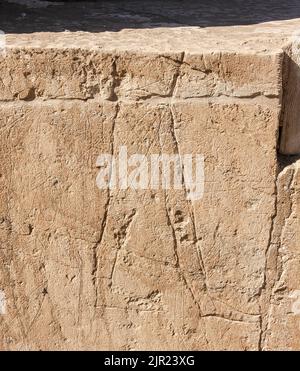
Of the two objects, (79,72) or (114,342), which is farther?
(114,342)

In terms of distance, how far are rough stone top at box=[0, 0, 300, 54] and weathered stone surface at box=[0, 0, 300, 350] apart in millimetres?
19

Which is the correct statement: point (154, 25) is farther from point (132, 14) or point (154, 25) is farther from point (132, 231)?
point (132, 231)

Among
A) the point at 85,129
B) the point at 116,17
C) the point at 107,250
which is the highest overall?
the point at 116,17

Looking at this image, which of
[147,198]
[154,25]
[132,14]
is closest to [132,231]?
[147,198]

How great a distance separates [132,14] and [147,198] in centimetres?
106

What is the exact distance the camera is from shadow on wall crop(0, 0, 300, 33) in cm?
335

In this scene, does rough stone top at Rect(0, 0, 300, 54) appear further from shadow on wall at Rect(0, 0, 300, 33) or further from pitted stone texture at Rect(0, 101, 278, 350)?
pitted stone texture at Rect(0, 101, 278, 350)

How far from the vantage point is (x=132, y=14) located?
3607 mm

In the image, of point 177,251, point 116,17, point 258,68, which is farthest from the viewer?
point 116,17

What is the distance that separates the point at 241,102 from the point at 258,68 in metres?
0.14

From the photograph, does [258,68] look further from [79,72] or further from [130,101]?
[79,72]

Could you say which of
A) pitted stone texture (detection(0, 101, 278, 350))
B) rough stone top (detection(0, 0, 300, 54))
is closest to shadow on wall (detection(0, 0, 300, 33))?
rough stone top (detection(0, 0, 300, 54))

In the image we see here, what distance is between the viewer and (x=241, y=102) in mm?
2854

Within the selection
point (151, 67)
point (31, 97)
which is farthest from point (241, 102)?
point (31, 97)
